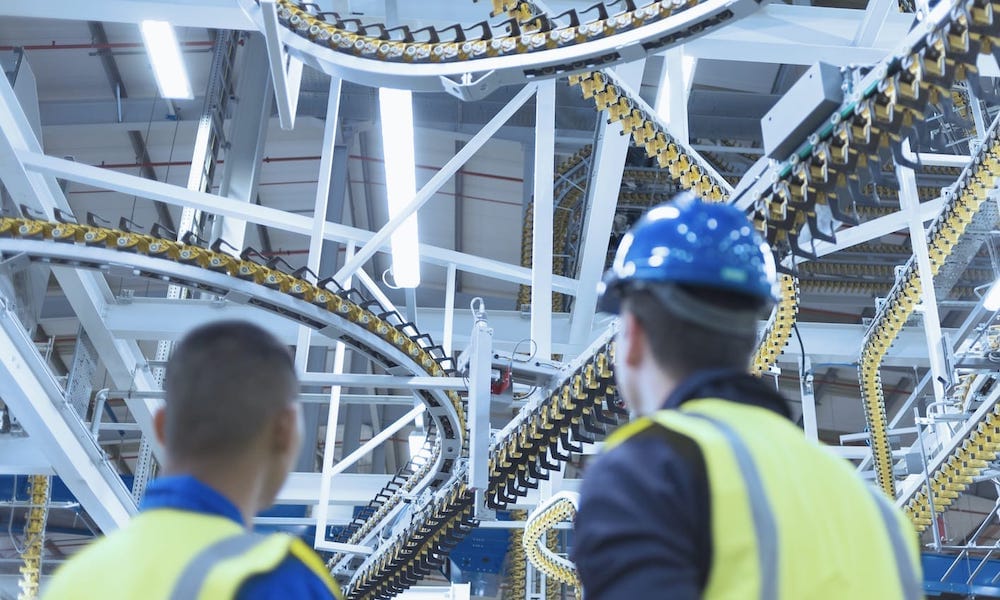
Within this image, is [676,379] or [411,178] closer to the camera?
[676,379]

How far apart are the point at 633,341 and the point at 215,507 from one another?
2.40 ft

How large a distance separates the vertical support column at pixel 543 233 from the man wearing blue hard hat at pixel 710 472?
7.03 metres

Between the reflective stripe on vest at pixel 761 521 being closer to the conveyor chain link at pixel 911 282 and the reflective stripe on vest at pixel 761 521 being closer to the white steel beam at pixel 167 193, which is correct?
the conveyor chain link at pixel 911 282

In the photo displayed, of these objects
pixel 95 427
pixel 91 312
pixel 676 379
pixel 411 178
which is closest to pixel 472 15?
pixel 411 178

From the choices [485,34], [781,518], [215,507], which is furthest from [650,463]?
[485,34]

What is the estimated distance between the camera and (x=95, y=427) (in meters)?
12.8

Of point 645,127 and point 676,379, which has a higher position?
point 645,127

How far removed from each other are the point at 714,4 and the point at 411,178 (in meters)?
4.35

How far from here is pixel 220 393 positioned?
5.56ft

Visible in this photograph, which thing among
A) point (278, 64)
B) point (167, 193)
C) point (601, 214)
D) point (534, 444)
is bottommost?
point (534, 444)

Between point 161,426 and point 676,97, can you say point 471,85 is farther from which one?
point 161,426

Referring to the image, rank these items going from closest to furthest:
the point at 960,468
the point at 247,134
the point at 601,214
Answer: the point at 960,468, the point at 601,214, the point at 247,134

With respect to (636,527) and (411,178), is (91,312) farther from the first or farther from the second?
(636,527)

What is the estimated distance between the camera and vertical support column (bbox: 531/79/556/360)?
912cm
